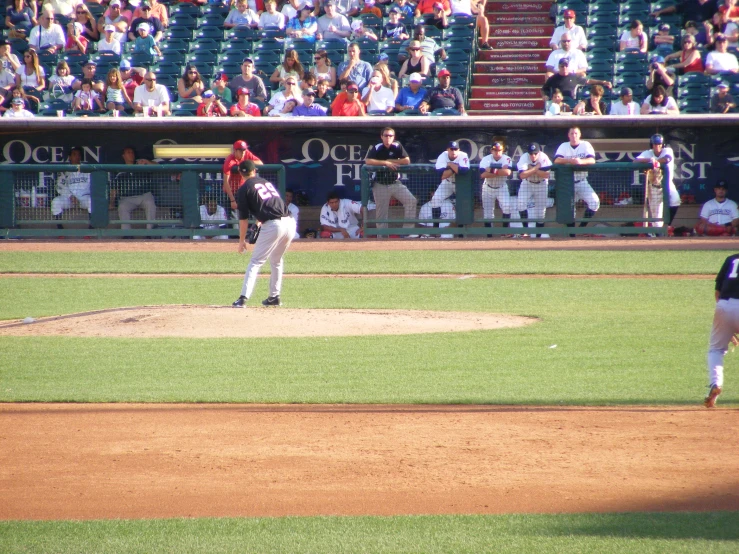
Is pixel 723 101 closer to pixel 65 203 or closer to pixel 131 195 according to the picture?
pixel 131 195

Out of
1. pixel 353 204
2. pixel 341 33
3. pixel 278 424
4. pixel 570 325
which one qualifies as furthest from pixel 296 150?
pixel 278 424

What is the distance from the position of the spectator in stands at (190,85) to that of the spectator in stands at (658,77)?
8892 mm

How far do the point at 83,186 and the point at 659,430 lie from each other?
45.4 feet

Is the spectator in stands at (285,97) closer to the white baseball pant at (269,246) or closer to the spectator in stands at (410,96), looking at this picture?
the spectator in stands at (410,96)

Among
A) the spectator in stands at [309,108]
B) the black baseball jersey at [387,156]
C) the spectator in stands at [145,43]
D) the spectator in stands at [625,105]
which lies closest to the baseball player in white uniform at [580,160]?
the spectator in stands at [625,105]

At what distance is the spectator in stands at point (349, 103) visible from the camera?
18.4 meters

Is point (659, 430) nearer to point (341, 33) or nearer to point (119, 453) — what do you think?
point (119, 453)

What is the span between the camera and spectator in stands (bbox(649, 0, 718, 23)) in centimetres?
2066

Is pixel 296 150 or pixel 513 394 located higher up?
pixel 296 150

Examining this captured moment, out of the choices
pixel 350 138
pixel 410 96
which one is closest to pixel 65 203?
pixel 350 138

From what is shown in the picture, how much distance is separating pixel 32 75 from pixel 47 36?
1.67 m

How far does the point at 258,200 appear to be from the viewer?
10898 mm

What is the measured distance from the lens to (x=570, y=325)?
10297 mm

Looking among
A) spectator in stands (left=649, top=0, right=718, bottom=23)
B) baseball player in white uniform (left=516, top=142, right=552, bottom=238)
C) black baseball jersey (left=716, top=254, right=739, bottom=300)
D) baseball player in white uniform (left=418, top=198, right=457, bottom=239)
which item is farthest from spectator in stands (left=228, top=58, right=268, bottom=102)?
black baseball jersey (left=716, top=254, right=739, bottom=300)
